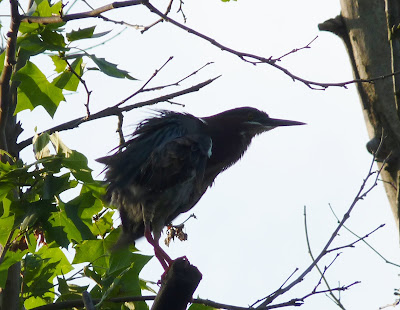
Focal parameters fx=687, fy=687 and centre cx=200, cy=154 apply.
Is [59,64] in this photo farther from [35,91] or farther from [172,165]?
[172,165]

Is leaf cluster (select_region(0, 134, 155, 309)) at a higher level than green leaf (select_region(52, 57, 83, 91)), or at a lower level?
lower

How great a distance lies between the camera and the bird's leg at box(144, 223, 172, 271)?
4.28 metres

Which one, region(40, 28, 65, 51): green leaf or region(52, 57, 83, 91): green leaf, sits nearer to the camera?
region(40, 28, 65, 51): green leaf

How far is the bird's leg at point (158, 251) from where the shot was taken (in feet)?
14.0

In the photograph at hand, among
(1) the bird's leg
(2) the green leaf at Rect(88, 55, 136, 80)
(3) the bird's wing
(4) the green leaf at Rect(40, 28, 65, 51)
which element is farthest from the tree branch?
(1) the bird's leg

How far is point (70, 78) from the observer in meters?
4.00

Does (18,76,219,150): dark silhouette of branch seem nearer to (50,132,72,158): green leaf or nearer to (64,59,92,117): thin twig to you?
(64,59,92,117): thin twig

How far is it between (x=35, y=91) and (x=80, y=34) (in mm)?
482

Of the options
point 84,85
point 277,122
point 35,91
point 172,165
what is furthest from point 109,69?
point 277,122

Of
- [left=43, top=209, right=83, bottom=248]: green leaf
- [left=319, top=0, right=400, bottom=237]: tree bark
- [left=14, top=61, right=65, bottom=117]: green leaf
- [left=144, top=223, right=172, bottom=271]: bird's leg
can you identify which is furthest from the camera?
[left=319, top=0, right=400, bottom=237]: tree bark

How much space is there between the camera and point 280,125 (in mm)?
5613

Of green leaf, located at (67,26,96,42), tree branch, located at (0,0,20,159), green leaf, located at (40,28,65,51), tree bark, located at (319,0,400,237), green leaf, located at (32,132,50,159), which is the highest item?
tree bark, located at (319,0,400,237)

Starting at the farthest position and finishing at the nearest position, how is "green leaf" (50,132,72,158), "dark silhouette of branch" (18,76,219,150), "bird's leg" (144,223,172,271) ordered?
"bird's leg" (144,223,172,271) → "dark silhouette of branch" (18,76,219,150) → "green leaf" (50,132,72,158)

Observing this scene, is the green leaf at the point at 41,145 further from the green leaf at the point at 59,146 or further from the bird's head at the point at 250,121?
the bird's head at the point at 250,121
